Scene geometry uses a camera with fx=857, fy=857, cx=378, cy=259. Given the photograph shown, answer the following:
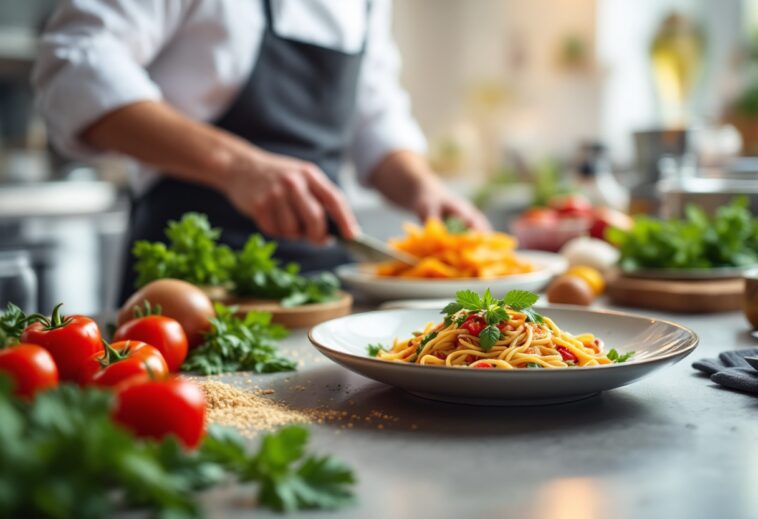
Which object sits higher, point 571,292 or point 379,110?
point 379,110

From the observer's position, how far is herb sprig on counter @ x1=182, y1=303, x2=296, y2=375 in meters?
1.14

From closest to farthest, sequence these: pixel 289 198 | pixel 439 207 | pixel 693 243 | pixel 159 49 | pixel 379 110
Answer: pixel 289 198 < pixel 693 243 < pixel 159 49 < pixel 439 207 < pixel 379 110

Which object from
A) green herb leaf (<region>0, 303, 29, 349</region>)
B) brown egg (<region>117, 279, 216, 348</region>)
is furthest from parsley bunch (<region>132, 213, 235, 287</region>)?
green herb leaf (<region>0, 303, 29, 349</region>)

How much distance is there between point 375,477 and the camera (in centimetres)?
72

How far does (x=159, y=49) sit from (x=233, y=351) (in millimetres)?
1065

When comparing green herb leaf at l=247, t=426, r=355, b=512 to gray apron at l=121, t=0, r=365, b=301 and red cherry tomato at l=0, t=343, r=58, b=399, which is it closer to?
red cherry tomato at l=0, t=343, r=58, b=399

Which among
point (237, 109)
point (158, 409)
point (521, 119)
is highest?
point (237, 109)

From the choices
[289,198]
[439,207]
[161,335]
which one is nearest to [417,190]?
[439,207]

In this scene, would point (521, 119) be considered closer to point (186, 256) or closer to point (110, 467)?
point (186, 256)

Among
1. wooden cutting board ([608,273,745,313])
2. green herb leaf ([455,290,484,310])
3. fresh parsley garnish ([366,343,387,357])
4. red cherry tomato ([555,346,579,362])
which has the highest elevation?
green herb leaf ([455,290,484,310])

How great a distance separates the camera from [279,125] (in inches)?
81.5

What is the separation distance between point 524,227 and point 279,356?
4.51ft

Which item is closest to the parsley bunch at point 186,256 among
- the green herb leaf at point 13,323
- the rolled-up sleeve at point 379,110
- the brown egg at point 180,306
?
the brown egg at point 180,306

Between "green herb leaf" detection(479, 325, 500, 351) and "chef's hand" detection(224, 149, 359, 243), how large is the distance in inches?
30.4
